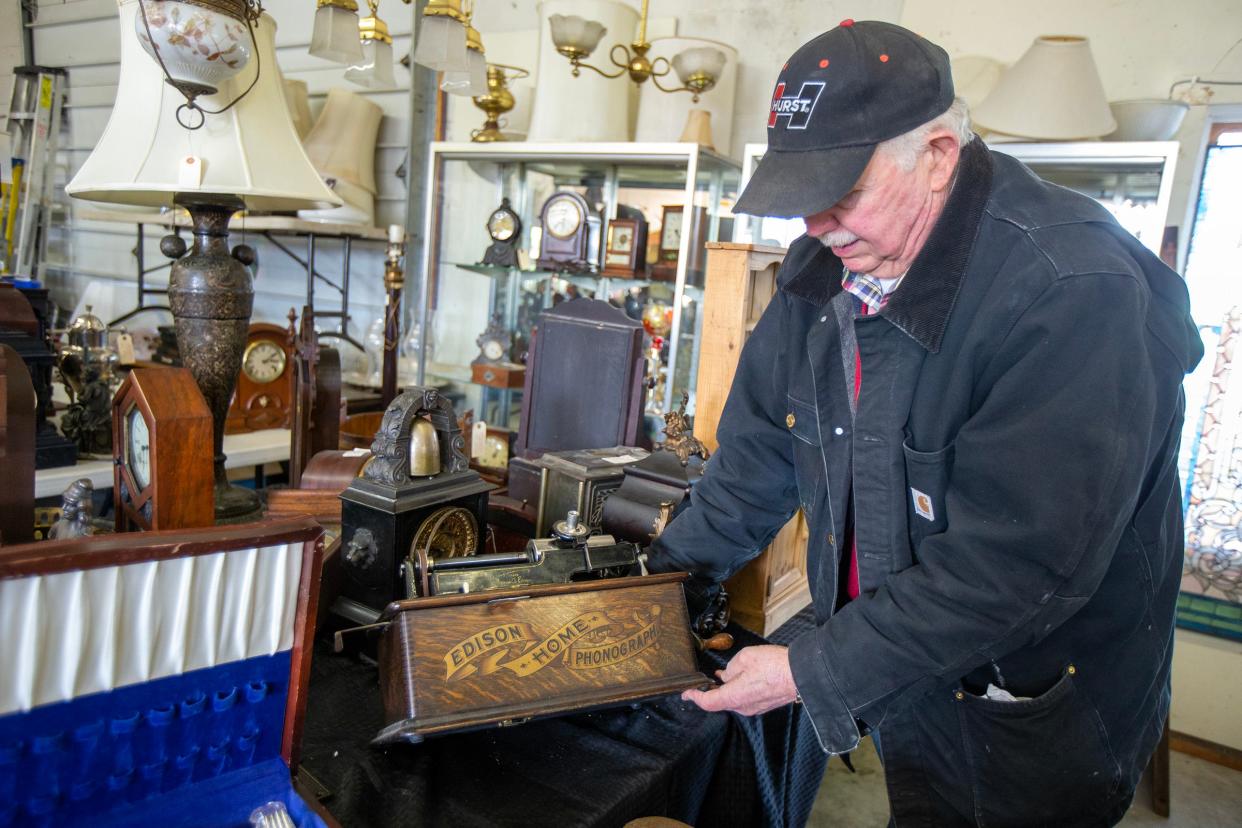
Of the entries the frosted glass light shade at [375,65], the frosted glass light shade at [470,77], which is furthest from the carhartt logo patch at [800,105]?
the frosted glass light shade at [375,65]

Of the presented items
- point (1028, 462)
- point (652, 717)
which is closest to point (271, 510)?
point (652, 717)

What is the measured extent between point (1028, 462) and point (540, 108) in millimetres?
3129

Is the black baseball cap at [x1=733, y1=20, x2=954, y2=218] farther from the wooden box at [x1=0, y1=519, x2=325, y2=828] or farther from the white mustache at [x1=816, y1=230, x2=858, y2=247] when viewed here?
the wooden box at [x1=0, y1=519, x2=325, y2=828]

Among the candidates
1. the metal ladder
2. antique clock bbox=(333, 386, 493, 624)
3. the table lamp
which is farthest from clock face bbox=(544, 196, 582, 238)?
the metal ladder

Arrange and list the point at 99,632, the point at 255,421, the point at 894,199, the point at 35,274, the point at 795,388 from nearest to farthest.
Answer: the point at 99,632 → the point at 894,199 → the point at 795,388 → the point at 255,421 → the point at 35,274

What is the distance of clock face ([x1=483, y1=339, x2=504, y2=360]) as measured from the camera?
388 centimetres

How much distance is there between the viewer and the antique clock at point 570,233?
11.9 ft

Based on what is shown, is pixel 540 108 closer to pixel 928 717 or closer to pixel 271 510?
pixel 271 510

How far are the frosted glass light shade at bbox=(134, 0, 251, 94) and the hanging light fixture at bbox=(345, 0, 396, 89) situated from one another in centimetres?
103

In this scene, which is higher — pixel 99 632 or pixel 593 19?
pixel 593 19

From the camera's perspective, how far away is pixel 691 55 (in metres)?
3.22

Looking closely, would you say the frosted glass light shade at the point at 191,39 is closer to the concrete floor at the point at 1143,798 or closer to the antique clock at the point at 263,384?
the antique clock at the point at 263,384

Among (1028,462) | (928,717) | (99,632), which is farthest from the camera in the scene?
(928,717)

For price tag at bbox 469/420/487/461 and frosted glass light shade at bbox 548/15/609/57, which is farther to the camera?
frosted glass light shade at bbox 548/15/609/57
